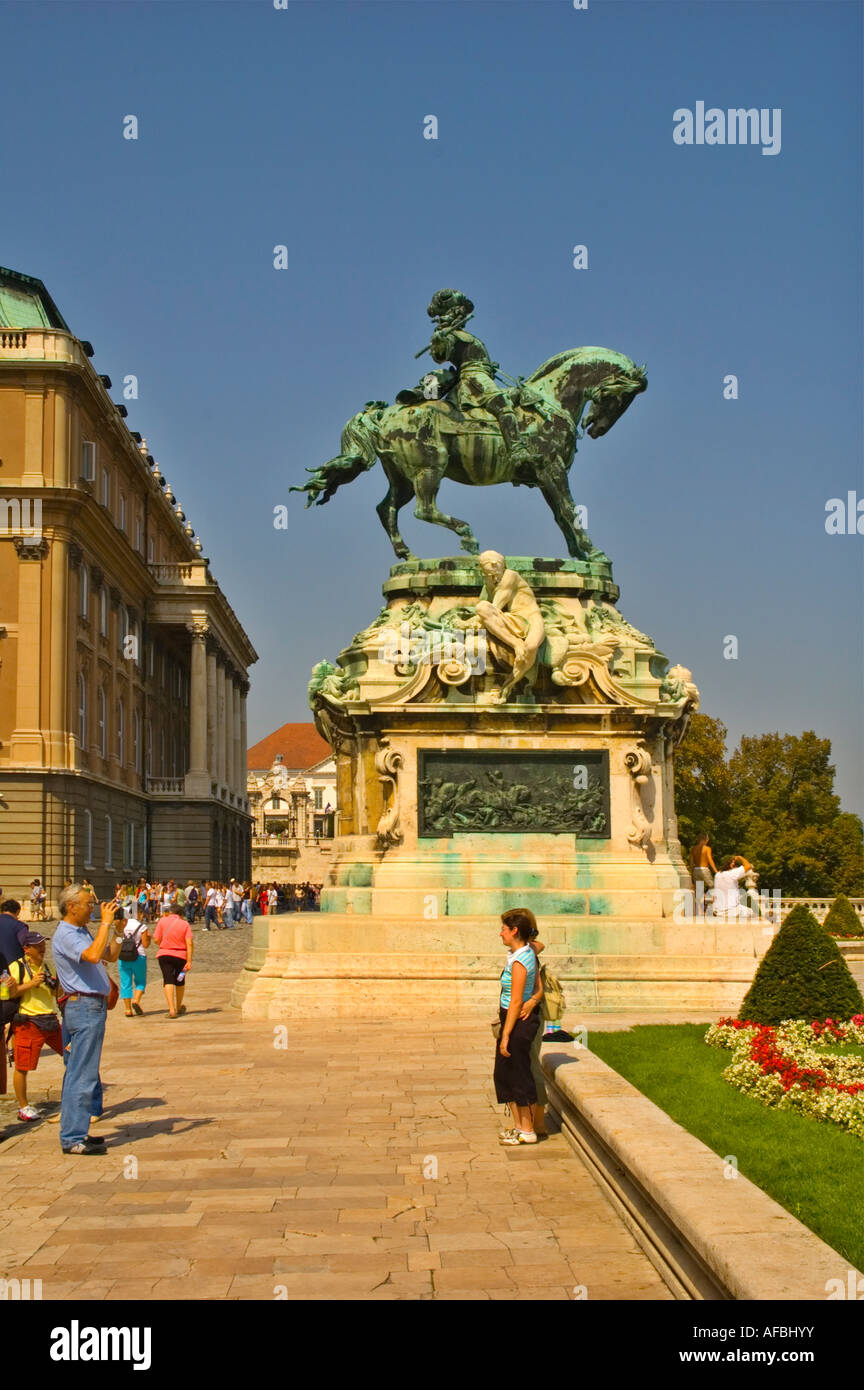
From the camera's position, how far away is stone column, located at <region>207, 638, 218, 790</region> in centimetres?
8244

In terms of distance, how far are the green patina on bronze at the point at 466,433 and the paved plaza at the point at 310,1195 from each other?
27.8 ft

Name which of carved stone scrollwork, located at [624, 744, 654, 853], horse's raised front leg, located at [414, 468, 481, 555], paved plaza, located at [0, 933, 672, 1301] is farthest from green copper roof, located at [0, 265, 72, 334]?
paved plaza, located at [0, 933, 672, 1301]

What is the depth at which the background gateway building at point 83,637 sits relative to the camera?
170ft

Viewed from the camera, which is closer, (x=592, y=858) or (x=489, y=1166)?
(x=489, y=1166)

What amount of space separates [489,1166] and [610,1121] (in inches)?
39.9

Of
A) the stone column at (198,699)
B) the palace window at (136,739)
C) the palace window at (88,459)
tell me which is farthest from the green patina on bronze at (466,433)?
the stone column at (198,699)

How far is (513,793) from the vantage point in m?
17.4

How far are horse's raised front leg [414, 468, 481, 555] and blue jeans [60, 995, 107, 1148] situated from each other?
1033 cm
